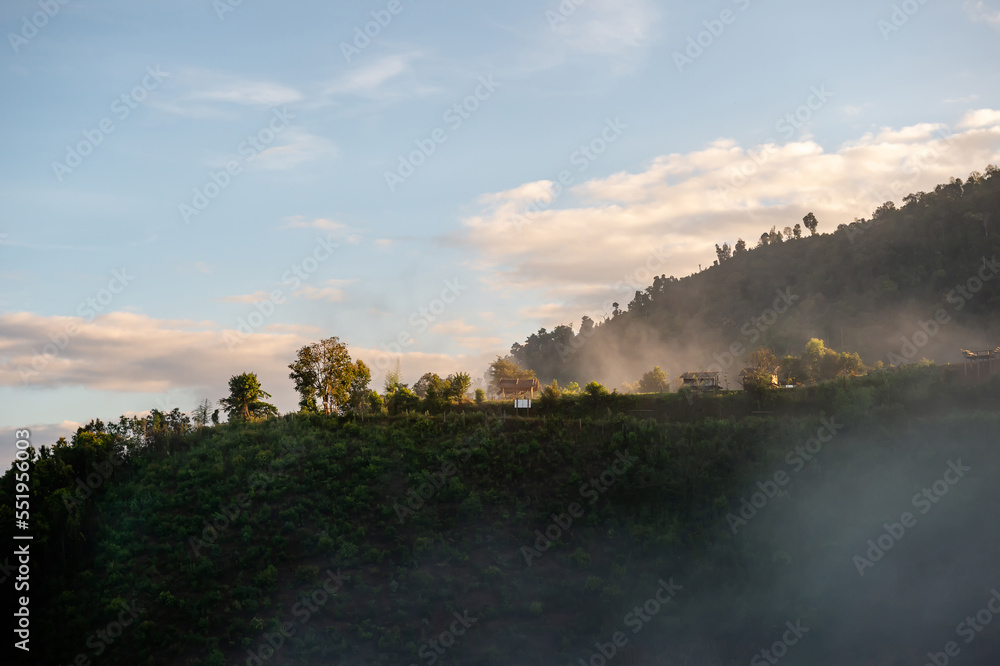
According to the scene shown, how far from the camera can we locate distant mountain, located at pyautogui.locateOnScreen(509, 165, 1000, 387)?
103m

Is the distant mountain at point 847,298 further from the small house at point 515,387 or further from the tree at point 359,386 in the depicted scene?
the tree at point 359,386

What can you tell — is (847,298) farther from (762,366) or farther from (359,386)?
(359,386)

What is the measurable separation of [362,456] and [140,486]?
1250 centimetres

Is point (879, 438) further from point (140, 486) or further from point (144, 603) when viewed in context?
point (140, 486)

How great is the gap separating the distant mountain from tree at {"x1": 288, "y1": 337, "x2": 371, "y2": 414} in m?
68.4

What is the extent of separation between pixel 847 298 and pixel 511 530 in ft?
307

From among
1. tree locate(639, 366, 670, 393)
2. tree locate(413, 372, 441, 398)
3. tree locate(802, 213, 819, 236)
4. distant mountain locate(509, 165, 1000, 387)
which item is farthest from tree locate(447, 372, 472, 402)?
tree locate(802, 213, 819, 236)

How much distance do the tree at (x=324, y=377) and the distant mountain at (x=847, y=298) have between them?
224 ft

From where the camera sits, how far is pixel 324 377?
54500 mm

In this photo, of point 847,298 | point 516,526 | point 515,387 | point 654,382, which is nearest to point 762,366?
point 654,382

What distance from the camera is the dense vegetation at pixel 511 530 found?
1296 inches

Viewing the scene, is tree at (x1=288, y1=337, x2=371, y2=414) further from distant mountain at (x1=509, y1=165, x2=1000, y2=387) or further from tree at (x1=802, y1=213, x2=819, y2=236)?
tree at (x1=802, y1=213, x2=819, y2=236)

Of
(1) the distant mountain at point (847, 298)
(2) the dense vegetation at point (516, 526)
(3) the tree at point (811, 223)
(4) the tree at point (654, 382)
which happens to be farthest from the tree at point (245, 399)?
(3) the tree at point (811, 223)

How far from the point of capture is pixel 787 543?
36750 mm
